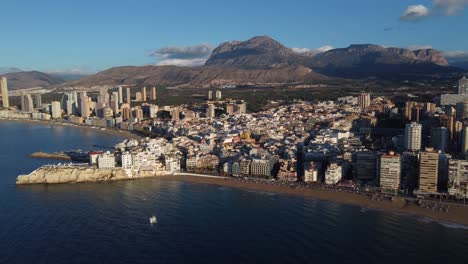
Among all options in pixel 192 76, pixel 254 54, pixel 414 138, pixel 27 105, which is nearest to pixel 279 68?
pixel 192 76

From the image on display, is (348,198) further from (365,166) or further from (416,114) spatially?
(416,114)

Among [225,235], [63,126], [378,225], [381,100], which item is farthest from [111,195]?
[381,100]

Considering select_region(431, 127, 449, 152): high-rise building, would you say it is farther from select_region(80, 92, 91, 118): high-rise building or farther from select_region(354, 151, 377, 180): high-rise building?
select_region(80, 92, 91, 118): high-rise building

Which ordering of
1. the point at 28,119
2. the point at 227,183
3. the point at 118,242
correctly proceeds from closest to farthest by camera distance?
the point at 118,242
the point at 227,183
the point at 28,119

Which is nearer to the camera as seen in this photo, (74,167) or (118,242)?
(118,242)

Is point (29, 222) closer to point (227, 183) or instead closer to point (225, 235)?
point (225, 235)

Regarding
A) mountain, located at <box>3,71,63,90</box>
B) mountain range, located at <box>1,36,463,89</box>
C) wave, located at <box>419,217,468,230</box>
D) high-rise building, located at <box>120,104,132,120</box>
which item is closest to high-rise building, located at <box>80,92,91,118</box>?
high-rise building, located at <box>120,104,132,120</box>
